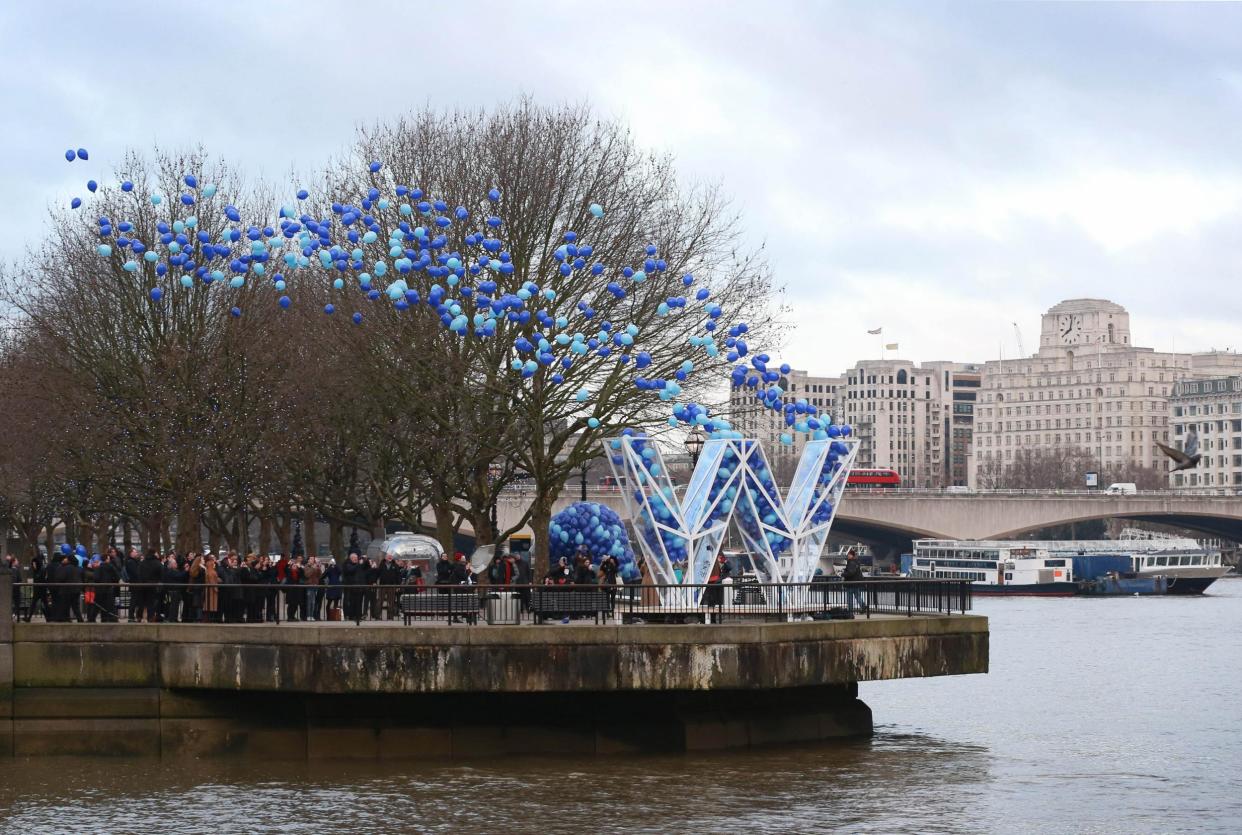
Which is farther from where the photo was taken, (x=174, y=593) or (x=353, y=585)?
(x=174, y=593)

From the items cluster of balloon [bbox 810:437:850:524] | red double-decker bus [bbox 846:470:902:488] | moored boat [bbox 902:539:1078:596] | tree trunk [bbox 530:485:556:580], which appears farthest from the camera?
red double-decker bus [bbox 846:470:902:488]

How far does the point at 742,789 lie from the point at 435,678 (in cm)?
520

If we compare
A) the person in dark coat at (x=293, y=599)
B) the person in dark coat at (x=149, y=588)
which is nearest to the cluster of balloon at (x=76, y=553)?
the person in dark coat at (x=149, y=588)

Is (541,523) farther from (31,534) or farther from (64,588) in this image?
(31,534)

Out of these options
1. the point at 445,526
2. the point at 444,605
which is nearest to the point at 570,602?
the point at 444,605

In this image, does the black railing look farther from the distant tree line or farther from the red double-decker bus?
the red double-decker bus

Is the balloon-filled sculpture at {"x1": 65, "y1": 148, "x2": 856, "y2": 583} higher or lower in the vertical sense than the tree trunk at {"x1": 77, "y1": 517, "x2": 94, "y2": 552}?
higher

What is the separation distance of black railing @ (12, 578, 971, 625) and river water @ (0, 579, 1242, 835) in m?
2.44

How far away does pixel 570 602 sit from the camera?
33.8m

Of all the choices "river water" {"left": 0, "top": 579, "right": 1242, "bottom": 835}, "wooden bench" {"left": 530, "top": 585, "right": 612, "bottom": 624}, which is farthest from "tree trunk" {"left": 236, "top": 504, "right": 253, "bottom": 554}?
"river water" {"left": 0, "top": 579, "right": 1242, "bottom": 835}

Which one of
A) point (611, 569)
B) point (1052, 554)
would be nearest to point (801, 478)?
point (611, 569)

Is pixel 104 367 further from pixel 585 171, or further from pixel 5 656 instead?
pixel 5 656

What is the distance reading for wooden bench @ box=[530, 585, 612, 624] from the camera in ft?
110

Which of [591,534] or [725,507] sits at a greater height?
[725,507]
